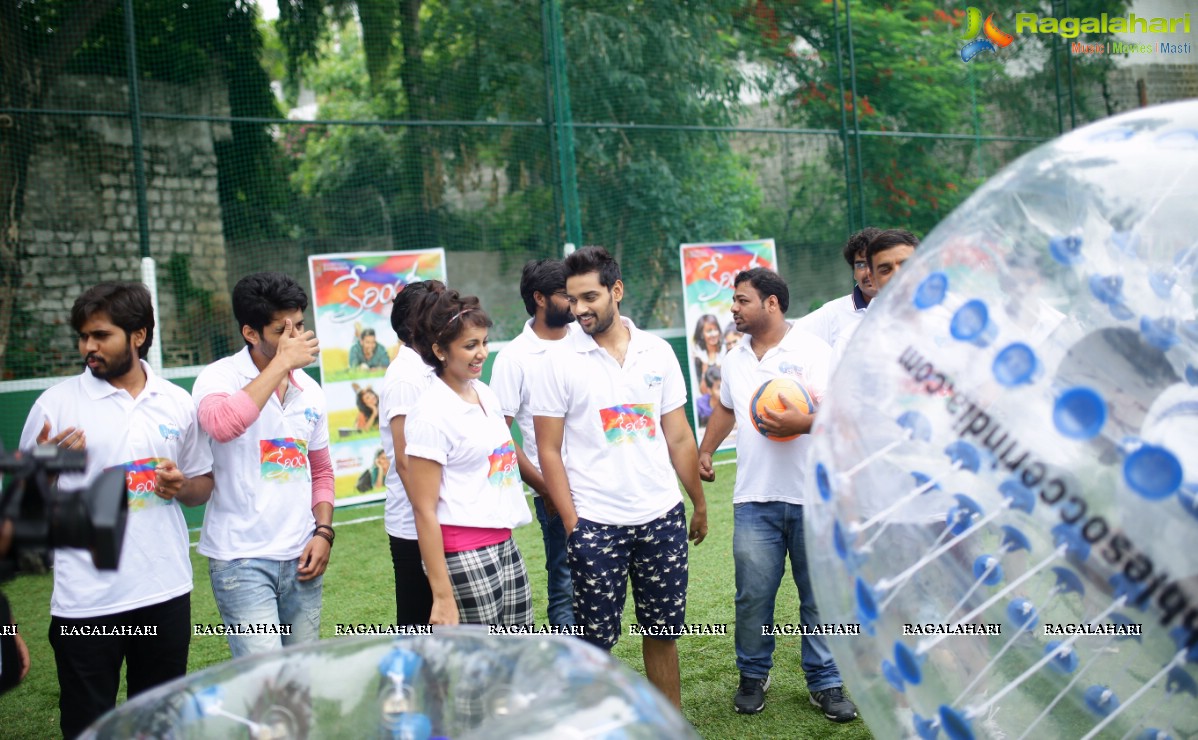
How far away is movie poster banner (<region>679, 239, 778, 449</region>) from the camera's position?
10734 mm

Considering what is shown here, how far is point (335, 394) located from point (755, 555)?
570 cm

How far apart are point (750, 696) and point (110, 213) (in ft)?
32.6

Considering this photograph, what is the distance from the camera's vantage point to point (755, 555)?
4.16 m

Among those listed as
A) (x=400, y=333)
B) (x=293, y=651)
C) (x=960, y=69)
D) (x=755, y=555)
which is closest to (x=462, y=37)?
(x=960, y=69)

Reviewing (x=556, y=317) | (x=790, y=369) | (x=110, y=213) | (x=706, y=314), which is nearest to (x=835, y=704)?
(x=790, y=369)

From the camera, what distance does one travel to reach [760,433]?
163 inches

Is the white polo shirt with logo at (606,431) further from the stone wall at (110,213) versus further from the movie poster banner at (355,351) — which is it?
the stone wall at (110,213)

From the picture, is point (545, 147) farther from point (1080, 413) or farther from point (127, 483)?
point (1080, 413)

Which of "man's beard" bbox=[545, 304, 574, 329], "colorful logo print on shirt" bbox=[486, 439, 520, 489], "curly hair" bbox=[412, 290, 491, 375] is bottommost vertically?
"colorful logo print on shirt" bbox=[486, 439, 520, 489]

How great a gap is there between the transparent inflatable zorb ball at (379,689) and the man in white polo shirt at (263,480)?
4.37 ft

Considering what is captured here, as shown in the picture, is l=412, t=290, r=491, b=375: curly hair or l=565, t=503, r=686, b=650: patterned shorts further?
l=565, t=503, r=686, b=650: patterned shorts

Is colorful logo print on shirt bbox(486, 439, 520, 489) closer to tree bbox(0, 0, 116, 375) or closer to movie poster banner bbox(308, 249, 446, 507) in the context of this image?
movie poster banner bbox(308, 249, 446, 507)

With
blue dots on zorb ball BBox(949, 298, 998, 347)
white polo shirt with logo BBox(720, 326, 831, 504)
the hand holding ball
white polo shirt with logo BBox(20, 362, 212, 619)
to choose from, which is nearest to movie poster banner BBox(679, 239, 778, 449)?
white polo shirt with logo BBox(720, 326, 831, 504)

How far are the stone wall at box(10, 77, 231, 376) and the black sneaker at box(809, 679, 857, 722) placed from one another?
7.70 meters
